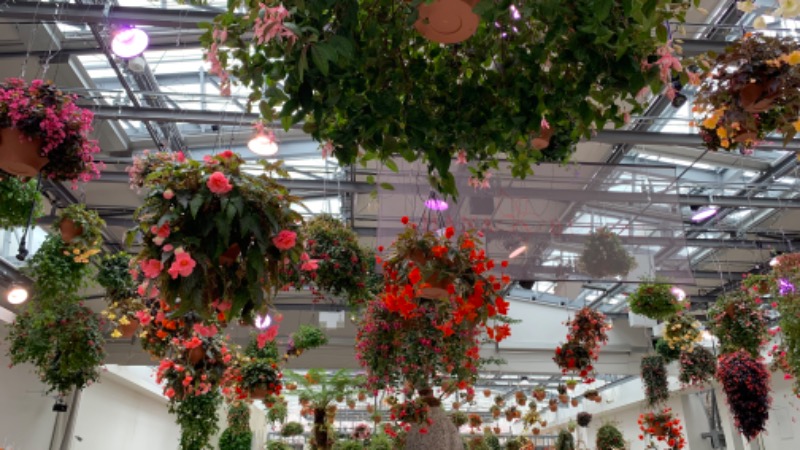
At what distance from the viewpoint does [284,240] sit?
2.28 m

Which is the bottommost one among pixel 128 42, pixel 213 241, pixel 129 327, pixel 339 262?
pixel 213 241

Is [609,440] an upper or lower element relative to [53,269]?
lower

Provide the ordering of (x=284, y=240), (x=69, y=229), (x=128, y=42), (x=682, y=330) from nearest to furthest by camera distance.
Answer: (x=284, y=240) < (x=128, y=42) < (x=69, y=229) < (x=682, y=330)

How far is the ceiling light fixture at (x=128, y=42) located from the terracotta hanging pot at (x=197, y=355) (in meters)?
2.89

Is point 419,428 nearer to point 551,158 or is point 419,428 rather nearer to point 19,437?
point 551,158

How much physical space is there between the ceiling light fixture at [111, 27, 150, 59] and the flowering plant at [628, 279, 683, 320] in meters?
6.15

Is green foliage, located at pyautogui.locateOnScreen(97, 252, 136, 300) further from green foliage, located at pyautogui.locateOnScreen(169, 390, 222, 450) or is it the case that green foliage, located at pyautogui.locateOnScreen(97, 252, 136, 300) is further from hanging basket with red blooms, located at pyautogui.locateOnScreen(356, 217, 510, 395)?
hanging basket with red blooms, located at pyautogui.locateOnScreen(356, 217, 510, 395)

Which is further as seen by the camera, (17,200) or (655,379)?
(655,379)

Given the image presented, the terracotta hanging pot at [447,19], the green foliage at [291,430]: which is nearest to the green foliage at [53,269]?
the terracotta hanging pot at [447,19]

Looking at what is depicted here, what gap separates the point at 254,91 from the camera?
1795mm

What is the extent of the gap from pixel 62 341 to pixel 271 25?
6.74m

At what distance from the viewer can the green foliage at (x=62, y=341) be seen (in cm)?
697

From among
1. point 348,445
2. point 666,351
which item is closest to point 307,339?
point 348,445

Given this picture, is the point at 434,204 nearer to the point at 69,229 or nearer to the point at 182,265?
the point at 182,265
